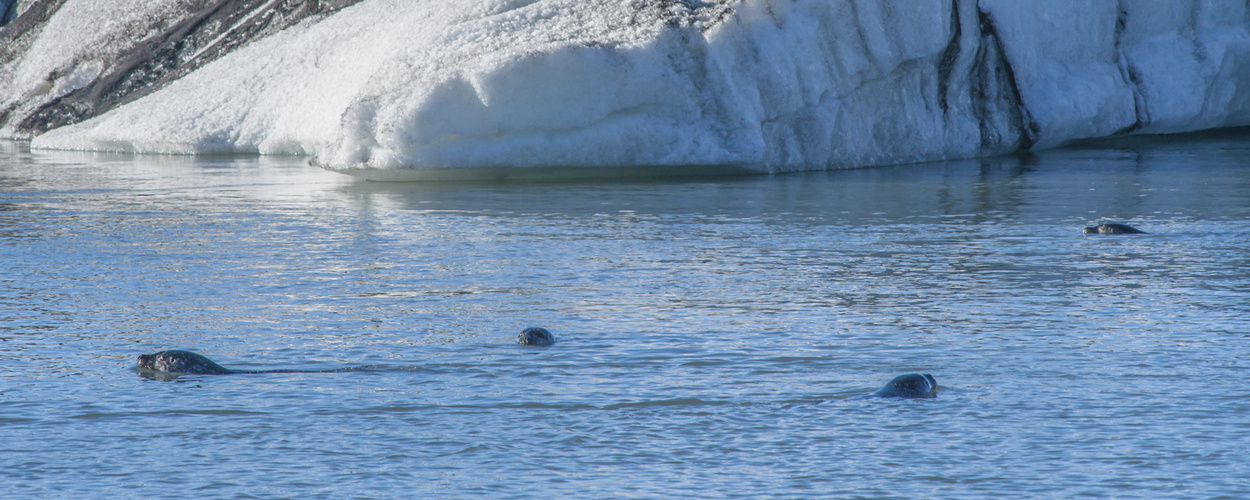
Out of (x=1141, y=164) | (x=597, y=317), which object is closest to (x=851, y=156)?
(x=1141, y=164)

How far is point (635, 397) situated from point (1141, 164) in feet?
40.7

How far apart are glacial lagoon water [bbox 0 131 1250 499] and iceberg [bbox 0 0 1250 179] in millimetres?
2282

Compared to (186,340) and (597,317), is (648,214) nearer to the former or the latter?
(597,317)

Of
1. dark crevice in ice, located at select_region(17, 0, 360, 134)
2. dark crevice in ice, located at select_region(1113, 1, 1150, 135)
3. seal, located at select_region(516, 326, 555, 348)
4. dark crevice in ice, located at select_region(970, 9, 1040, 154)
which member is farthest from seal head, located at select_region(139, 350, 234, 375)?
dark crevice in ice, located at select_region(17, 0, 360, 134)

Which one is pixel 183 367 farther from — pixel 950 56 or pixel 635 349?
pixel 950 56

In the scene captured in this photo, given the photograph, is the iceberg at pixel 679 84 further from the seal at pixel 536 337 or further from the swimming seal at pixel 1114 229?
the seal at pixel 536 337

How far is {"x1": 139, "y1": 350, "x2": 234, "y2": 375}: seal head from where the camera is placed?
579 cm

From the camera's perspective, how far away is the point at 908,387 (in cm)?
528

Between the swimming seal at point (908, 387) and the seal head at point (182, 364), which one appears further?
the seal head at point (182, 364)

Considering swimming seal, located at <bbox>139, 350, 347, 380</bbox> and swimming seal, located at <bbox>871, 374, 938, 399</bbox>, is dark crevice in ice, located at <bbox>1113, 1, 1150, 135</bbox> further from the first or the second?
swimming seal, located at <bbox>139, 350, 347, 380</bbox>

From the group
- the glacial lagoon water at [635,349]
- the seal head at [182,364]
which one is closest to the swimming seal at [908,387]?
the glacial lagoon water at [635,349]

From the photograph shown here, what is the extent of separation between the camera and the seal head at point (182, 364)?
579 cm

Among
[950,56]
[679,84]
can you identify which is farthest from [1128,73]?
[679,84]

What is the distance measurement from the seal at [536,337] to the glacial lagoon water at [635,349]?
3.9 inches
